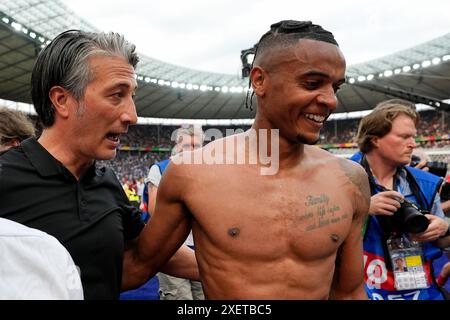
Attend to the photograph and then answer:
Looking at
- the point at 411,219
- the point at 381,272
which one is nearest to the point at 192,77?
the point at 381,272

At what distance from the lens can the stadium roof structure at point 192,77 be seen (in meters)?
17.5

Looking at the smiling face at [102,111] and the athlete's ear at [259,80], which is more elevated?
the athlete's ear at [259,80]

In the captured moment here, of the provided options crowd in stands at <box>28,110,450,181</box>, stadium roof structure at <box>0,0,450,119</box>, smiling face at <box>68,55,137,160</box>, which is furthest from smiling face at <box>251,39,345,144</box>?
crowd in stands at <box>28,110,450,181</box>

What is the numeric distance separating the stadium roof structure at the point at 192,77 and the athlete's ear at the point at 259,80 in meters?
17.1

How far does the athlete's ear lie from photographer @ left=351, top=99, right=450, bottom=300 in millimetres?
901

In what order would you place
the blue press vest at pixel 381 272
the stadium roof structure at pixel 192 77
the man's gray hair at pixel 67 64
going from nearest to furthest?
the man's gray hair at pixel 67 64, the blue press vest at pixel 381 272, the stadium roof structure at pixel 192 77

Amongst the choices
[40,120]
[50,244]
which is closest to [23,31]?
[40,120]

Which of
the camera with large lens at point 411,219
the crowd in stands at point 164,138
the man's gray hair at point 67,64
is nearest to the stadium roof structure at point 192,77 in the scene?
the crowd in stands at point 164,138

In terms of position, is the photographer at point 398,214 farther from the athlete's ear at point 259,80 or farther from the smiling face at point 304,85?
the athlete's ear at point 259,80

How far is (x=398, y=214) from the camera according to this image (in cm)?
194

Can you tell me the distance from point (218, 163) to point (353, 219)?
2.10 ft

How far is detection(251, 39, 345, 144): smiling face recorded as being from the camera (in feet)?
4.70

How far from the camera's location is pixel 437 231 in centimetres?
200

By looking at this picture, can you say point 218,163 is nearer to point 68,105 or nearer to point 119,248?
point 119,248
